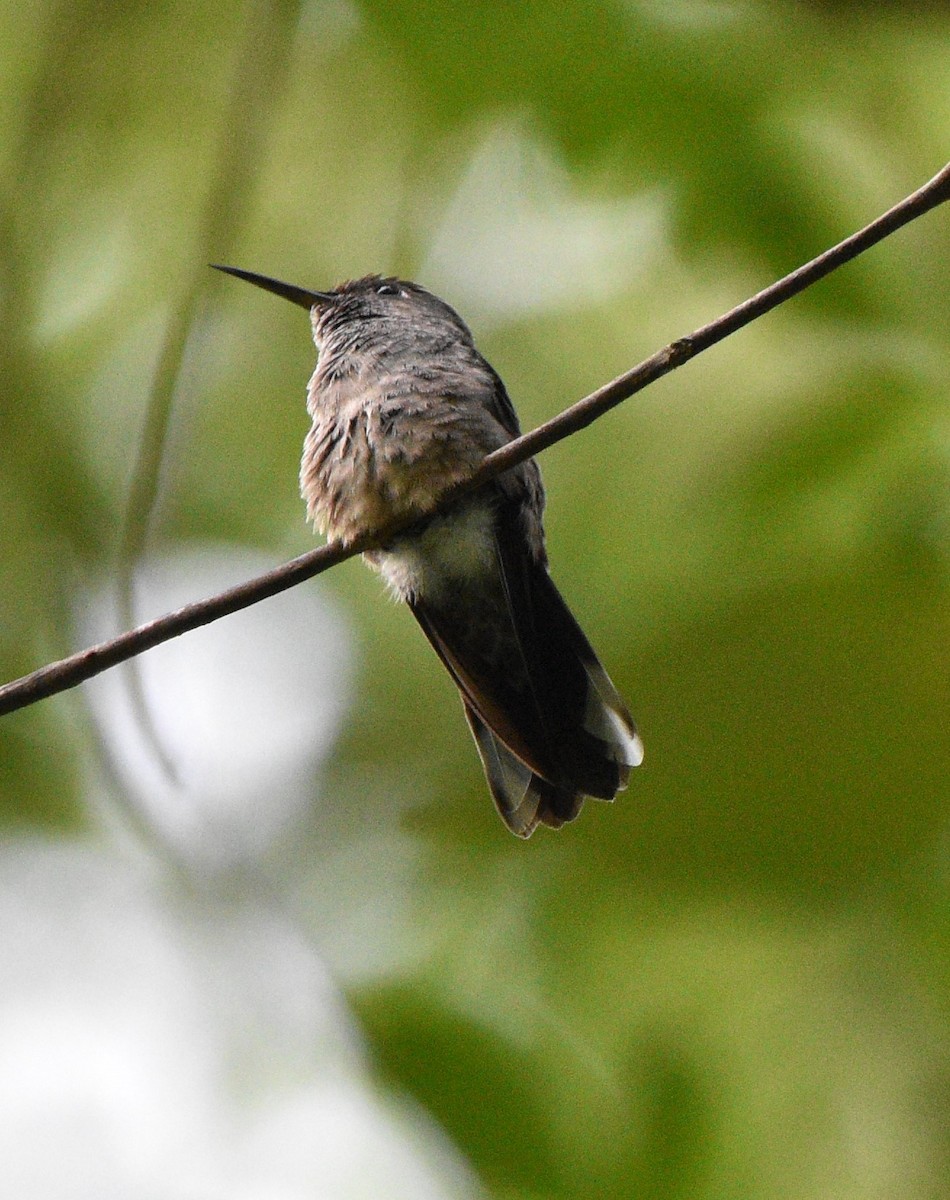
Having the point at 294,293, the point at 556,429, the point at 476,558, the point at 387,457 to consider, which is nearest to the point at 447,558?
the point at 476,558

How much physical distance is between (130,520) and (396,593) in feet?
2.83

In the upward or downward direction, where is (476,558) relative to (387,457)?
downward

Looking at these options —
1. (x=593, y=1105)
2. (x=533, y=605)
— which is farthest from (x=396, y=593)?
(x=593, y=1105)

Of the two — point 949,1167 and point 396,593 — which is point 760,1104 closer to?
point 949,1167

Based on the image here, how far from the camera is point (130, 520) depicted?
268 centimetres

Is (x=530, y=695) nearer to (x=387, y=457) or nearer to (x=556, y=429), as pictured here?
(x=387, y=457)

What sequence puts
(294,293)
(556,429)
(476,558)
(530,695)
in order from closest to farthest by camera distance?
(556,429) < (530,695) < (476,558) < (294,293)

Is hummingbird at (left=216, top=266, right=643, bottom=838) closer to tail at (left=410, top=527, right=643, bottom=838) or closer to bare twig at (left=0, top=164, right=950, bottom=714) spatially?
tail at (left=410, top=527, right=643, bottom=838)

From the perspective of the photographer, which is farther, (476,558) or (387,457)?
(476,558)

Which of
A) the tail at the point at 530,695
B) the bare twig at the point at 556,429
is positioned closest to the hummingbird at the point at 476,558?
the tail at the point at 530,695

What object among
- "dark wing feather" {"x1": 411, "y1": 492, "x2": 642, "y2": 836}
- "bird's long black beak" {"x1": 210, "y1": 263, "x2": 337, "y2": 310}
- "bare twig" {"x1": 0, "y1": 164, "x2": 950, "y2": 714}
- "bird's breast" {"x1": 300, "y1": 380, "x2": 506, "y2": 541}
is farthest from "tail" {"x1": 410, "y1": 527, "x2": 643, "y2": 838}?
"bird's long black beak" {"x1": 210, "y1": 263, "x2": 337, "y2": 310}

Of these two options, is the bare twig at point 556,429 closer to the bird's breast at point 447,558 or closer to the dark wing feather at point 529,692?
the dark wing feather at point 529,692

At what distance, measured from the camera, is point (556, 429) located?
6.62 ft

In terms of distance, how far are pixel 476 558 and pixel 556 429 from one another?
4.13ft
